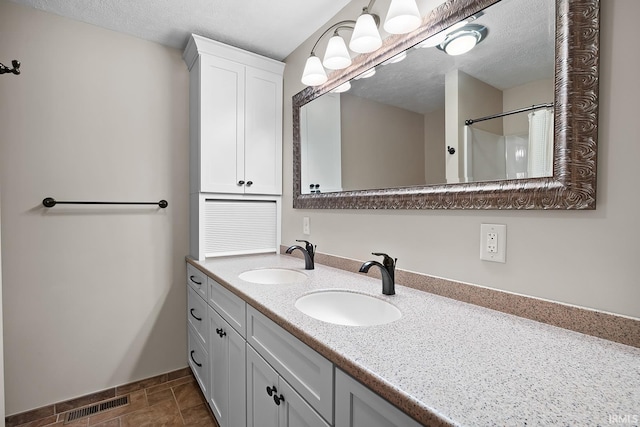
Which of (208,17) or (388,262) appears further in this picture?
(208,17)

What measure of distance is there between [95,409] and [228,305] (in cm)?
125

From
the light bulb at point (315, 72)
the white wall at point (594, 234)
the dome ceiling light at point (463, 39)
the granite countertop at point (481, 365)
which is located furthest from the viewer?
the light bulb at point (315, 72)

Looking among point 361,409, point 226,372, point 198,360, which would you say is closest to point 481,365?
point 361,409

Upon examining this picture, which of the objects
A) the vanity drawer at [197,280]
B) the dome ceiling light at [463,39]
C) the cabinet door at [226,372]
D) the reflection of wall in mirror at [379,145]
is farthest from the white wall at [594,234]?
the vanity drawer at [197,280]

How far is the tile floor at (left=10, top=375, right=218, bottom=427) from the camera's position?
5.48ft

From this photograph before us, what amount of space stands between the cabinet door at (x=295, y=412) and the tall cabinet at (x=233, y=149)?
49.5 inches

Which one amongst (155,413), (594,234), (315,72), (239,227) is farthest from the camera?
(239,227)

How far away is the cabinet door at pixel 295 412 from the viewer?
2.62 feet

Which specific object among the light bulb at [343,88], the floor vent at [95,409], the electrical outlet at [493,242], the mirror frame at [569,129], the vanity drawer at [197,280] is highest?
the light bulb at [343,88]

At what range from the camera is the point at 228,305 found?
4.59 ft

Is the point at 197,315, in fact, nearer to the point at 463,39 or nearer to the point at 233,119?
the point at 233,119

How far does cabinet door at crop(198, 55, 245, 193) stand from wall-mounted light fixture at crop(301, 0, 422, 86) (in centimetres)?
62

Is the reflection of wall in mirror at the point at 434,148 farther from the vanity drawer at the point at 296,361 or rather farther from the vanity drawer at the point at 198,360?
the vanity drawer at the point at 198,360

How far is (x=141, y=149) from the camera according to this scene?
78.6 inches
